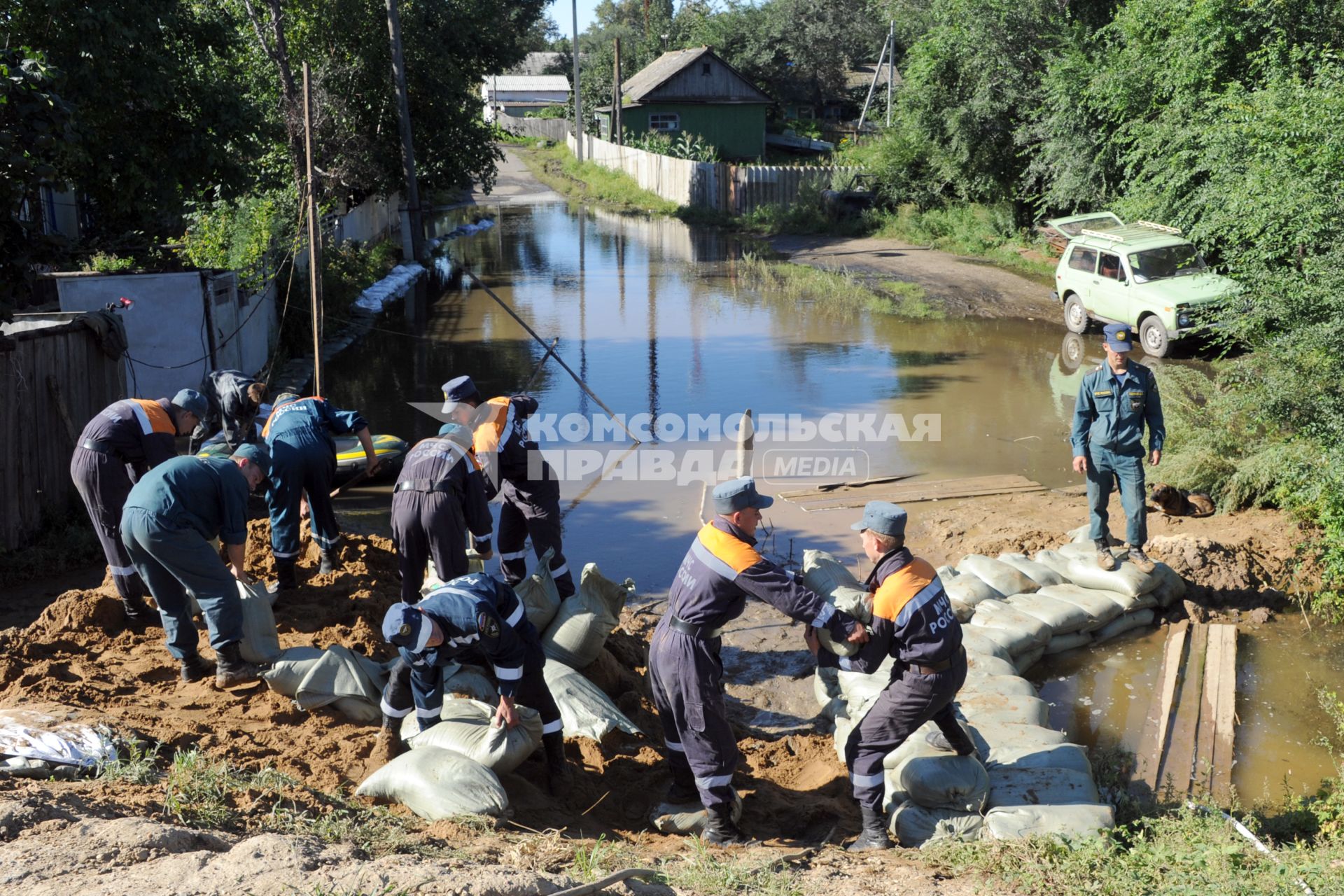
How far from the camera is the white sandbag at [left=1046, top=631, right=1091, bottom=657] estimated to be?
693 centimetres

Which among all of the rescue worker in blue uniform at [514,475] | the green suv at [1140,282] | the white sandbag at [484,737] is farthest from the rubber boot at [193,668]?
the green suv at [1140,282]

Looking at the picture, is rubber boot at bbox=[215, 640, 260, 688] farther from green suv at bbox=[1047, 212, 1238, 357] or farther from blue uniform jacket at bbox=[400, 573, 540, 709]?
green suv at bbox=[1047, 212, 1238, 357]

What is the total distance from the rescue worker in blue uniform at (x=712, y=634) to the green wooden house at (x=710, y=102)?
41.0 metres

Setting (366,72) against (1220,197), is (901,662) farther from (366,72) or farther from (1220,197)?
(366,72)

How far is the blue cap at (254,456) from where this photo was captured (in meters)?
5.82

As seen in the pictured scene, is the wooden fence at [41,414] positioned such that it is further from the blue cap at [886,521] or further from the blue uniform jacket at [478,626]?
the blue cap at [886,521]

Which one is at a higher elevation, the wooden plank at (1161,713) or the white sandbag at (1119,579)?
the white sandbag at (1119,579)

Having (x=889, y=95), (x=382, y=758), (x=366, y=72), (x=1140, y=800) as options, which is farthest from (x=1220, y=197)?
(x=889, y=95)

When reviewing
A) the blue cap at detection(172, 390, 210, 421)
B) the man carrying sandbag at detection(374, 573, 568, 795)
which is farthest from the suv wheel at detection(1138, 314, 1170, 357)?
the blue cap at detection(172, 390, 210, 421)

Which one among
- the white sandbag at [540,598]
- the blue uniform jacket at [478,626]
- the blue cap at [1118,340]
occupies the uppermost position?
the blue cap at [1118,340]

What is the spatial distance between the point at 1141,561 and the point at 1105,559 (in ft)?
0.84

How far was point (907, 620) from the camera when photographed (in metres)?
4.55

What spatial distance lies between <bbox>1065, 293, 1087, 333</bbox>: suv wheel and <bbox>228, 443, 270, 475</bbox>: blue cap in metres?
13.6

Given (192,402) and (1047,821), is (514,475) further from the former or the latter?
(1047,821)
